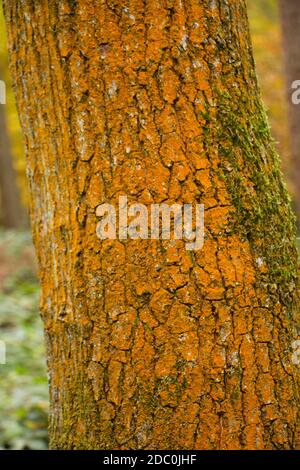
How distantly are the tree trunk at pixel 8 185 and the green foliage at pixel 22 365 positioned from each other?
5596mm

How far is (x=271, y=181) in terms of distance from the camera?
2203 mm

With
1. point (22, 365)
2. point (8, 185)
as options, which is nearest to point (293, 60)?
point (22, 365)

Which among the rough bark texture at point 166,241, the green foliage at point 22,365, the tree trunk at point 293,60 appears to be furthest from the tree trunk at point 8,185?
the rough bark texture at point 166,241

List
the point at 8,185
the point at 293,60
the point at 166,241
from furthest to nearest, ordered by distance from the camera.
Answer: the point at 8,185
the point at 293,60
the point at 166,241

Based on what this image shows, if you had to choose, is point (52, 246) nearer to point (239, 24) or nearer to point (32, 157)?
point (32, 157)

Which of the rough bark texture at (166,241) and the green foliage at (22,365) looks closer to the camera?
the rough bark texture at (166,241)

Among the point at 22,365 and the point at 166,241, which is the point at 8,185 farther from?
the point at 166,241

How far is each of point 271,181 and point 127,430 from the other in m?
1.23

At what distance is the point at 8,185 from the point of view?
603 inches

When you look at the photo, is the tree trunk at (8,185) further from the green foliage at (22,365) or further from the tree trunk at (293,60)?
the tree trunk at (293,60)

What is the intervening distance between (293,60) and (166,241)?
617 cm

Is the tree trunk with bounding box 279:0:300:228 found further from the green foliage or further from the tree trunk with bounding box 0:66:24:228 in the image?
the tree trunk with bounding box 0:66:24:228

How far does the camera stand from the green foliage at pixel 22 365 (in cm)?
374

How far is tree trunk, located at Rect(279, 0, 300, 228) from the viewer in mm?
7188
